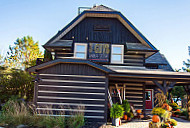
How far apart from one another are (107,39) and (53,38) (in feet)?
14.0

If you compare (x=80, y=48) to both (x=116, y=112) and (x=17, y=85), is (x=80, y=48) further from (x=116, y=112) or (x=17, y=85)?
(x=17, y=85)

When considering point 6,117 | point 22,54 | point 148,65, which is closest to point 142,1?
point 148,65

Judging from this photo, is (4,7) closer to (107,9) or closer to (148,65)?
(107,9)

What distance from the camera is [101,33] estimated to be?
43.2 ft

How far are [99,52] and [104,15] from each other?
315 cm

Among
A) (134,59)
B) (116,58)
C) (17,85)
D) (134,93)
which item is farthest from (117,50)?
(17,85)

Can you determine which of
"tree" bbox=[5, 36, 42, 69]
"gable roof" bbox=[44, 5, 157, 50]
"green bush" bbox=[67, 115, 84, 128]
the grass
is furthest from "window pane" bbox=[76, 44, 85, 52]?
"tree" bbox=[5, 36, 42, 69]

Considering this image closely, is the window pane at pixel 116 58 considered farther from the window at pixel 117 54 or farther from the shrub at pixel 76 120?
the shrub at pixel 76 120

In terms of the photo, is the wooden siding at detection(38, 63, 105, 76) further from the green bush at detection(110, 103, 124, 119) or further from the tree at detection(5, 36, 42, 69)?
the tree at detection(5, 36, 42, 69)

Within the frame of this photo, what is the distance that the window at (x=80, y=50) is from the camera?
12805 mm

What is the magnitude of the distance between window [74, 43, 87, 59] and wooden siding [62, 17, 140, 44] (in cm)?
40

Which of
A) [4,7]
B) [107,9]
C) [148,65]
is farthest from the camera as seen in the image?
[148,65]

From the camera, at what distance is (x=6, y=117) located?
8.77 m

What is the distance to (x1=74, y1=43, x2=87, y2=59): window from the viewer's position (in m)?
12.8
